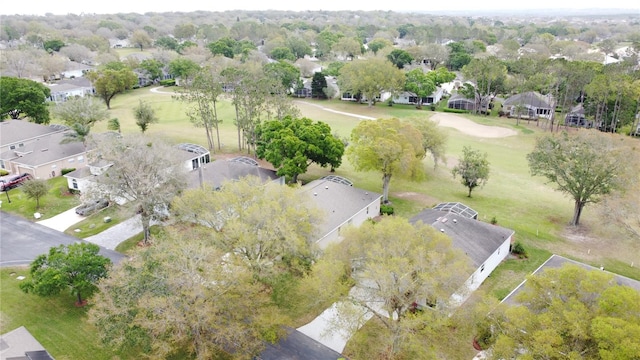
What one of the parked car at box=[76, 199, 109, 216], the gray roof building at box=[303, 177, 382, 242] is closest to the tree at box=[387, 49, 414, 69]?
the gray roof building at box=[303, 177, 382, 242]

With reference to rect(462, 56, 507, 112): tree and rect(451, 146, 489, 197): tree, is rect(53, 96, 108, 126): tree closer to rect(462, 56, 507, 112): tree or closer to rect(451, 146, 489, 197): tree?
rect(451, 146, 489, 197): tree

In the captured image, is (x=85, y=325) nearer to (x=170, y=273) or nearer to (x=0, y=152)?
(x=170, y=273)

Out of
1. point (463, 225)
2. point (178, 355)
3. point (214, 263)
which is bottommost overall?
point (178, 355)

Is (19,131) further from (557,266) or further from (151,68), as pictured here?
(557,266)

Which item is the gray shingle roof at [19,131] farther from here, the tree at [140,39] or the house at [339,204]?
the tree at [140,39]

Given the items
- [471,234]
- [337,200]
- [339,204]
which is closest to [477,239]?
[471,234]

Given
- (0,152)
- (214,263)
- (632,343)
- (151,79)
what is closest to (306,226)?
(214,263)
